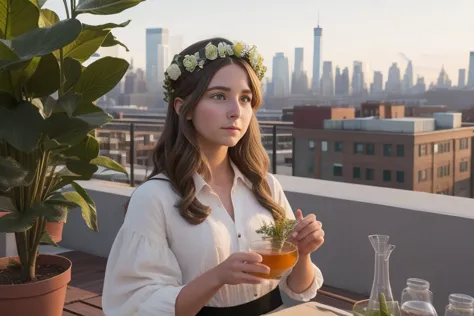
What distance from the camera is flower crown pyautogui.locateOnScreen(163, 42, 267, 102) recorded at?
1.44 metres

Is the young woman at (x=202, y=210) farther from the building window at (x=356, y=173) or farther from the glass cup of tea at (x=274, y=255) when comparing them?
the building window at (x=356, y=173)

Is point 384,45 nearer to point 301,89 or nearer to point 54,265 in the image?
point 301,89

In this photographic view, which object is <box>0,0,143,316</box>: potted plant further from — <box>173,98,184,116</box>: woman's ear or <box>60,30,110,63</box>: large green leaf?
<box>173,98,184,116</box>: woman's ear

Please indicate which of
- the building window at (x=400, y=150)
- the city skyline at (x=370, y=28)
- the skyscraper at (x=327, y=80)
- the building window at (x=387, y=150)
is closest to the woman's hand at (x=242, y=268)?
the city skyline at (x=370, y=28)

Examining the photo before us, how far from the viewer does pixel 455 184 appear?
Answer: 3416mm

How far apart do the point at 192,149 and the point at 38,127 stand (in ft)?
1.78

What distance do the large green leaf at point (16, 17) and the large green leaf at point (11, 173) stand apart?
41 centimetres

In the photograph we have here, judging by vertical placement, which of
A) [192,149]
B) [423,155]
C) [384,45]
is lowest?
[423,155]

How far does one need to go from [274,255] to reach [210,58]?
567mm

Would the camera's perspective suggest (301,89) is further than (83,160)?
Result: Yes

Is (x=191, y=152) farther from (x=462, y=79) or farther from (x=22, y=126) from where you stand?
(x=462, y=79)

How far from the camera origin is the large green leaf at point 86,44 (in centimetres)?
198

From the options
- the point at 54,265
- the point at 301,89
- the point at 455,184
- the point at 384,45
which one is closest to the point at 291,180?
the point at 455,184

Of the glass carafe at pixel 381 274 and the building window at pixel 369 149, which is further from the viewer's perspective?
the building window at pixel 369 149
